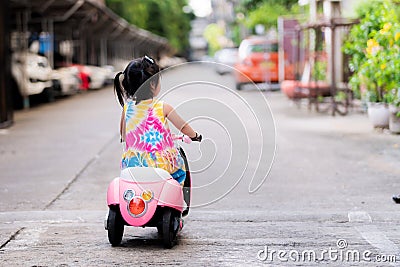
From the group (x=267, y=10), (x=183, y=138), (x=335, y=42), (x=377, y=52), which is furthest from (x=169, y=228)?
(x=267, y=10)

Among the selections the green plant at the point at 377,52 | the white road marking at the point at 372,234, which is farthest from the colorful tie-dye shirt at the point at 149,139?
the green plant at the point at 377,52

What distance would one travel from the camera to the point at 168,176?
575cm

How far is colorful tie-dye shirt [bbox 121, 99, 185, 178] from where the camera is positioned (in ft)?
19.0

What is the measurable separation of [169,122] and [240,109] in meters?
0.65

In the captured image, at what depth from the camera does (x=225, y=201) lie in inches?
314

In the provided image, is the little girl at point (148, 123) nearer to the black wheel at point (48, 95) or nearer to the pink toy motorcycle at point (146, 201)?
the pink toy motorcycle at point (146, 201)

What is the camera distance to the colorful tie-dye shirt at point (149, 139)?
228 inches

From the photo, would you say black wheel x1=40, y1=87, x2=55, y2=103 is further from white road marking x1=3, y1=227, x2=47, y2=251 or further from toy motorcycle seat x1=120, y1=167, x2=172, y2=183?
toy motorcycle seat x1=120, y1=167, x2=172, y2=183

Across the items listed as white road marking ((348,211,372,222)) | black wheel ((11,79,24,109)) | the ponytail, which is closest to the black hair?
the ponytail

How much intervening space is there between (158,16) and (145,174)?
64644 millimetres

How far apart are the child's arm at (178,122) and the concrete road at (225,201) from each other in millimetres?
75

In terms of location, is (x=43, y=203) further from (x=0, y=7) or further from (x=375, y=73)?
(x=0, y=7)

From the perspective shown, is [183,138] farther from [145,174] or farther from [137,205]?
[137,205]

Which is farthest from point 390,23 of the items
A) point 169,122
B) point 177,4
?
point 177,4
